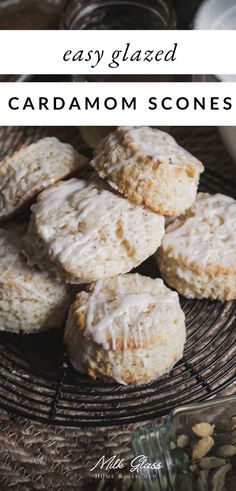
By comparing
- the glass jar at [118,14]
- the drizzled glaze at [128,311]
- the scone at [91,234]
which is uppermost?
the glass jar at [118,14]

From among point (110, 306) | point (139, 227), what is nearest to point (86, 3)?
point (139, 227)

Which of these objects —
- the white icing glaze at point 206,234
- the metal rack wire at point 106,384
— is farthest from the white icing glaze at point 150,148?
the metal rack wire at point 106,384

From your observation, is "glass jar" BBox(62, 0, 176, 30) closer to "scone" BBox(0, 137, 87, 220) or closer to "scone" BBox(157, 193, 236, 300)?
"scone" BBox(0, 137, 87, 220)

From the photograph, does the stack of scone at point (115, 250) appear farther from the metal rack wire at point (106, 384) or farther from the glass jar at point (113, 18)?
the glass jar at point (113, 18)

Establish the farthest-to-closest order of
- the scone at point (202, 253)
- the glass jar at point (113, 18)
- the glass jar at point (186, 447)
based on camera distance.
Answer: the glass jar at point (113, 18) → the scone at point (202, 253) → the glass jar at point (186, 447)

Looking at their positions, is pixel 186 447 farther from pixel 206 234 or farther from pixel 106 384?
pixel 206 234

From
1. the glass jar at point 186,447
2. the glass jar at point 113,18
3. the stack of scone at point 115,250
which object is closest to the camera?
the glass jar at point 186,447

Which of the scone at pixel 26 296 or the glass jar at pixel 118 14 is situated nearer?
the scone at pixel 26 296
